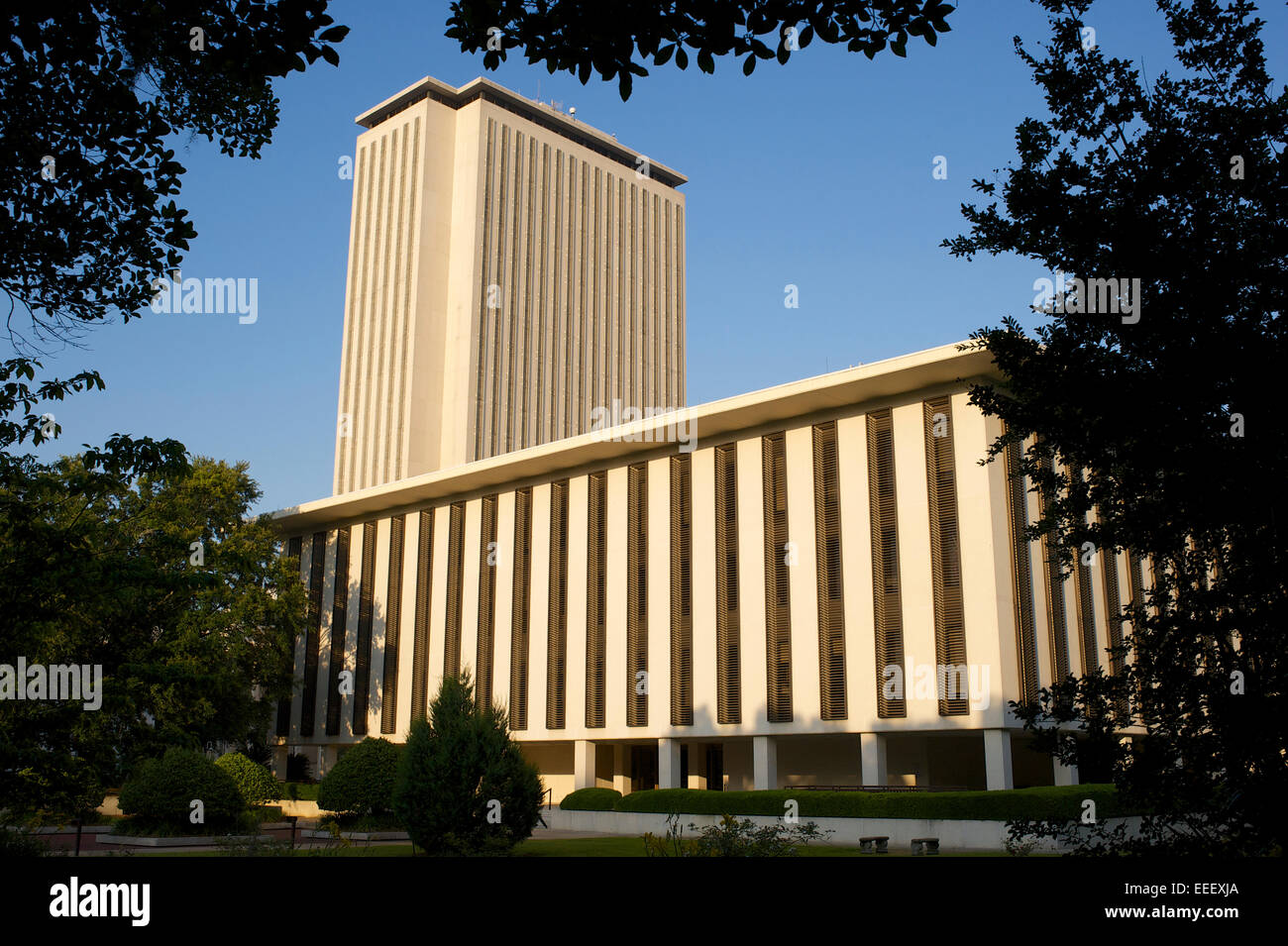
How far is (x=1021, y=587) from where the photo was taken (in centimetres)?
3403

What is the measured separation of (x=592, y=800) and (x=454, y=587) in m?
13.7

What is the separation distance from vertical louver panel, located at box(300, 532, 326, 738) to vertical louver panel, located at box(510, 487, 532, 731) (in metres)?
13.1

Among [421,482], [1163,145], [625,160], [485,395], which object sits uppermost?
[625,160]

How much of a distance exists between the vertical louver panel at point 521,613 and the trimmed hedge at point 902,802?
10.1 meters

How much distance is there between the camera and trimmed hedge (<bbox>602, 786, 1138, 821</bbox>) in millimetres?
27781

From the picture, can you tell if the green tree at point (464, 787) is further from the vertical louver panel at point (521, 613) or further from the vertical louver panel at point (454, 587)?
the vertical louver panel at point (454, 587)

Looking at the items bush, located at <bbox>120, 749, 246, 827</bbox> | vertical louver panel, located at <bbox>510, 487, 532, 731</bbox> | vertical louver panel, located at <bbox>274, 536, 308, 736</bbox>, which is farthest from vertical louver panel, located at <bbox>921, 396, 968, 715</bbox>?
vertical louver panel, located at <bbox>274, 536, 308, 736</bbox>

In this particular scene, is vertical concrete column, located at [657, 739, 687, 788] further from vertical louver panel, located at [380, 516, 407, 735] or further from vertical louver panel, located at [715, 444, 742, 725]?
vertical louver panel, located at [380, 516, 407, 735]
